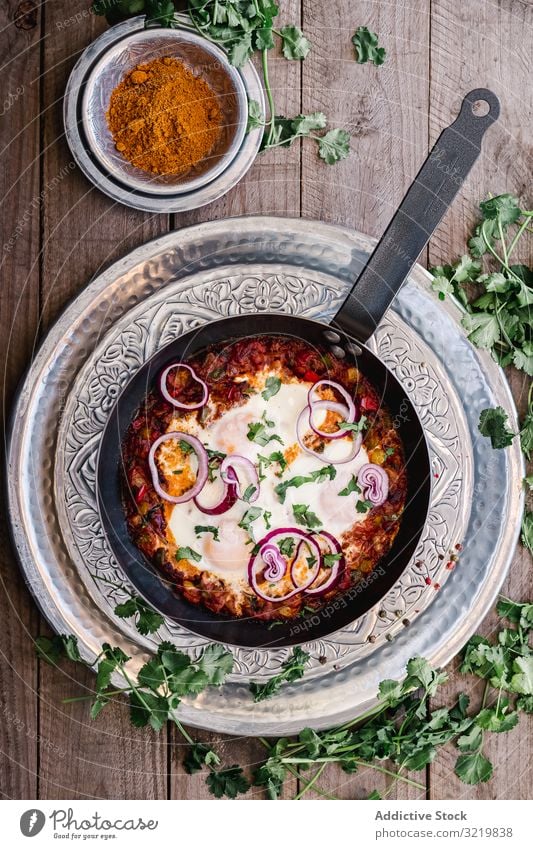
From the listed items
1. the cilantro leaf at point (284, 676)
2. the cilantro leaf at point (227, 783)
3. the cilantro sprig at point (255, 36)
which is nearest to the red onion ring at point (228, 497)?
the cilantro leaf at point (284, 676)

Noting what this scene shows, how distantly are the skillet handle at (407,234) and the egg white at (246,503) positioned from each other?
0.71ft

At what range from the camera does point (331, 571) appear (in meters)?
1.44

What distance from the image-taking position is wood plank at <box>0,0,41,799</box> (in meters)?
1.54

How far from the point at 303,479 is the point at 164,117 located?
0.77 m

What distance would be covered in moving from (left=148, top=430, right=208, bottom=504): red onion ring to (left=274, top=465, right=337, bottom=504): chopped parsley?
0.14 m

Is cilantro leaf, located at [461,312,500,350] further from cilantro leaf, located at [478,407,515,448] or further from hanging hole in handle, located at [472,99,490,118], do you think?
hanging hole in handle, located at [472,99,490,118]

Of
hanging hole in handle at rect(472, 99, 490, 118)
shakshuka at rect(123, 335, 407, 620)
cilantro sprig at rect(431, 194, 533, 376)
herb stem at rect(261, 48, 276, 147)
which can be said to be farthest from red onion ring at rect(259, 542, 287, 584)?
hanging hole in handle at rect(472, 99, 490, 118)

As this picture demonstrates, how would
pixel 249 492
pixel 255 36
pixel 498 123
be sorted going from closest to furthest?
pixel 249 492
pixel 255 36
pixel 498 123

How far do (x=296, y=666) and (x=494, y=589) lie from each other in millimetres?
456

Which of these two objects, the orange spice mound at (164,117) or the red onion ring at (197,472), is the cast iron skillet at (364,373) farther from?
the orange spice mound at (164,117)

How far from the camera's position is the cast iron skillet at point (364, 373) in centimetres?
143

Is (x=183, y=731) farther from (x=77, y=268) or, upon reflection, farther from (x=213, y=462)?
(x=77, y=268)

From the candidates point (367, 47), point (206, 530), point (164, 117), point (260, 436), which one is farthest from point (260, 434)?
point (367, 47)

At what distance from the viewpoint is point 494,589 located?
160 centimetres
